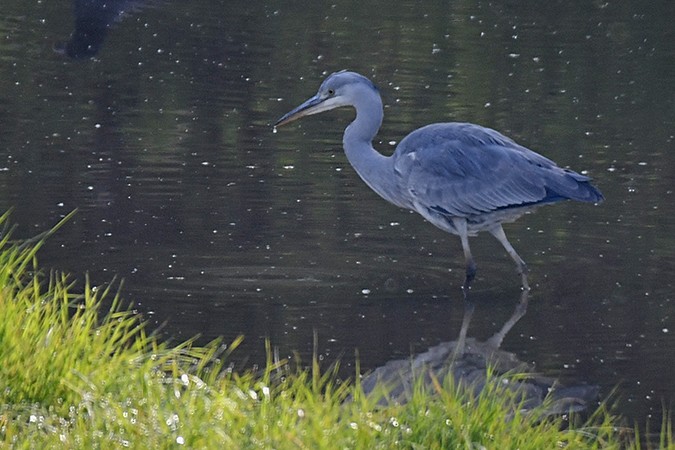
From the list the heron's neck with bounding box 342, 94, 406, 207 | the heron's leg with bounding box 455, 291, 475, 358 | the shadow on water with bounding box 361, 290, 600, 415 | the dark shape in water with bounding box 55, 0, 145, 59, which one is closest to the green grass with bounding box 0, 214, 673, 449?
the shadow on water with bounding box 361, 290, 600, 415

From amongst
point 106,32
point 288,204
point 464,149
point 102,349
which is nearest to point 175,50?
point 106,32

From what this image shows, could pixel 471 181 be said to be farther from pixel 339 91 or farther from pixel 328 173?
pixel 328 173

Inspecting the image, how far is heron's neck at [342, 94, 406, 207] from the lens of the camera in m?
8.30

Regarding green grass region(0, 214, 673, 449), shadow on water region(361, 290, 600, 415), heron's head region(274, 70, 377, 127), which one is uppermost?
heron's head region(274, 70, 377, 127)

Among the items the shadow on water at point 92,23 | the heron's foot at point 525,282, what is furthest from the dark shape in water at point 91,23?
the heron's foot at point 525,282

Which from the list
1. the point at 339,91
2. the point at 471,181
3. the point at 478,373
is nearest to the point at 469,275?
the point at 471,181

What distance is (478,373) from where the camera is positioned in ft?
21.6

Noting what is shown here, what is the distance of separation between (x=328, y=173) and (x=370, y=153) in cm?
173

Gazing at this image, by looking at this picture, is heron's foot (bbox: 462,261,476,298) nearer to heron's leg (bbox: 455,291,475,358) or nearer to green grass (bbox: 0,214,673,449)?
heron's leg (bbox: 455,291,475,358)

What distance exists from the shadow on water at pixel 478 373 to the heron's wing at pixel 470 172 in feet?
2.65

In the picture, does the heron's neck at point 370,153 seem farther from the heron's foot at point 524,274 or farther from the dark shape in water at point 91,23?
the dark shape in water at point 91,23

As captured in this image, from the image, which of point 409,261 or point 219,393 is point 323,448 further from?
point 409,261

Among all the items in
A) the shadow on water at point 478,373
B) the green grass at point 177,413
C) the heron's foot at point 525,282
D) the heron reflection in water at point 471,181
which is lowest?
the shadow on water at point 478,373

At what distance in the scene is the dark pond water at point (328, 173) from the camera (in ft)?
23.4
